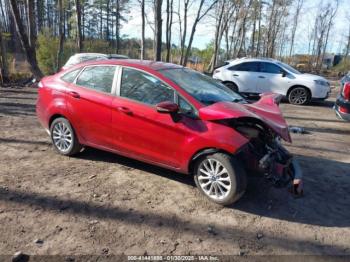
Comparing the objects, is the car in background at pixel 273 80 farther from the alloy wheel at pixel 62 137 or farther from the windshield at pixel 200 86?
the alloy wheel at pixel 62 137

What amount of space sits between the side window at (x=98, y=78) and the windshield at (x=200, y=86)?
85cm

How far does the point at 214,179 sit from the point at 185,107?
978 mm

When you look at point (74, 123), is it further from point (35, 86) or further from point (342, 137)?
point (35, 86)

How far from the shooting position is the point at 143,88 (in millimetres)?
4656

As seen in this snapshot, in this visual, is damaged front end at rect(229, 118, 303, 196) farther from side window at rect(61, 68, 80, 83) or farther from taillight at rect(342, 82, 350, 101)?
taillight at rect(342, 82, 350, 101)

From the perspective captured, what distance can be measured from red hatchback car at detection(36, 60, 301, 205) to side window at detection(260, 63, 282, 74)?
7586 millimetres

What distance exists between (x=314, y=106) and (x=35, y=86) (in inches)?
473

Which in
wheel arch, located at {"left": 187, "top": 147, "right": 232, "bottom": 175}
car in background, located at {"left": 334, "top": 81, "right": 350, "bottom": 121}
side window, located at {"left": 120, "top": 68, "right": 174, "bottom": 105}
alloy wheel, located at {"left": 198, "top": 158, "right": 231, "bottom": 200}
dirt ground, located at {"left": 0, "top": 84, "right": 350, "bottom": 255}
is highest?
side window, located at {"left": 120, "top": 68, "right": 174, "bottom": 105}

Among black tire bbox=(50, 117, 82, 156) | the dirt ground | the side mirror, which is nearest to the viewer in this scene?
the dirt ground

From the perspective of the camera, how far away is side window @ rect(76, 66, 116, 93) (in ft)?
16.4

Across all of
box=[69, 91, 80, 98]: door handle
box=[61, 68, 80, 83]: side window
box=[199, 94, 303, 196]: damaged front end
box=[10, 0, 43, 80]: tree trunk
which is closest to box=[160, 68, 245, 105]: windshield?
box=[199, 94, 303, 196]: damaged front end

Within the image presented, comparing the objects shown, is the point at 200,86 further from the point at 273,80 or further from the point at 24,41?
the point at 24,41

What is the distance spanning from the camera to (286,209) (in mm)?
4117

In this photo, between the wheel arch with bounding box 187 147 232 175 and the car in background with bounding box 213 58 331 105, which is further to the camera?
the car in background with bounding box 213 58 331 105
